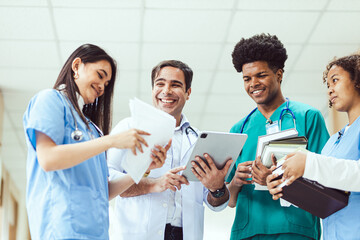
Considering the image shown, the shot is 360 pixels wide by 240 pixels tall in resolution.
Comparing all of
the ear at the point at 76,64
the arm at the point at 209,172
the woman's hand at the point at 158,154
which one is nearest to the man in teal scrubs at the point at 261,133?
the arm at the point at 209,172

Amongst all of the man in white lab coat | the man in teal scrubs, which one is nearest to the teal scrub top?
the man in teal scrubs

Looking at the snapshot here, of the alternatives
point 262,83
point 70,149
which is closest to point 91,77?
point 70,149

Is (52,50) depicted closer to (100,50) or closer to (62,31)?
(62,31)

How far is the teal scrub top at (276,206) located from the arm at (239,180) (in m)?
0.03

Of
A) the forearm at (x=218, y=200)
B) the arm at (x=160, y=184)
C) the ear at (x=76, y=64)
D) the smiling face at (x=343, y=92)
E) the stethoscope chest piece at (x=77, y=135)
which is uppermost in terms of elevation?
the ear at (x=76, y=64)

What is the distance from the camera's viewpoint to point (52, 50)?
4.80m

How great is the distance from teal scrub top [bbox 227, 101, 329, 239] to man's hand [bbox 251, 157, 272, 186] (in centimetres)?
22

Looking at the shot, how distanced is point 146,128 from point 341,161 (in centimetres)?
72

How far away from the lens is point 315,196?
5.88 feet

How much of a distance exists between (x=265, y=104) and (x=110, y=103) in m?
0.81

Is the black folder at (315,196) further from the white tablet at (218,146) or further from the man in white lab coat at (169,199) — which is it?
the man in white lab coat at (169,199)

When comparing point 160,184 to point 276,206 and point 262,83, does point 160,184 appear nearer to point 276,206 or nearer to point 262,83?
point 276,206

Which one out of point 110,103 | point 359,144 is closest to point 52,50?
point 110,103

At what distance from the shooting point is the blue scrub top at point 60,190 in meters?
1.53
